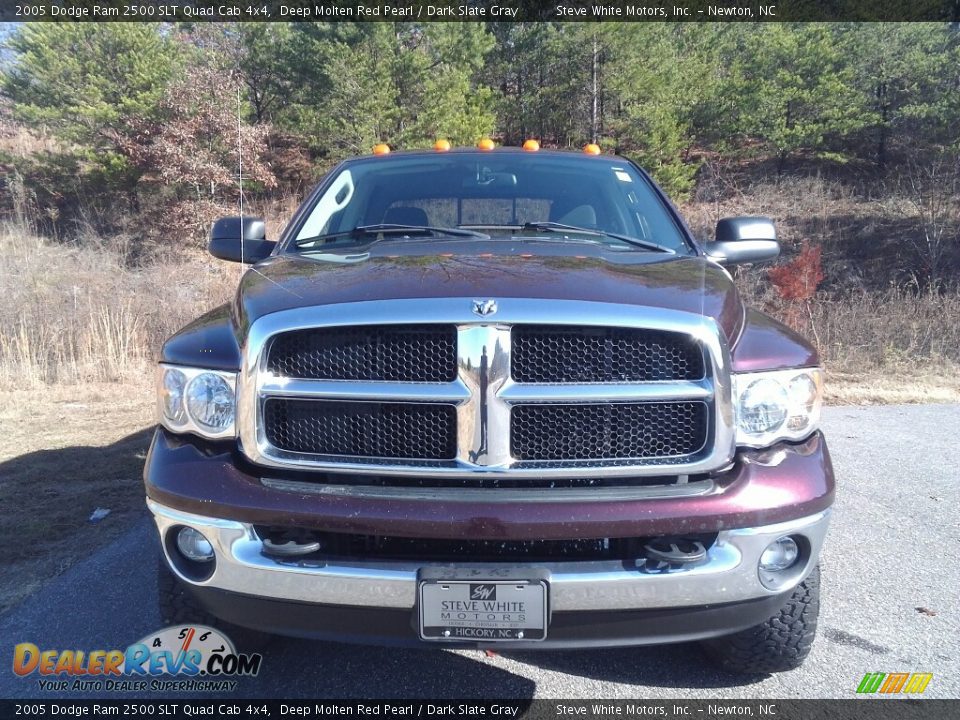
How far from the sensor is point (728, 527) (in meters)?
2.04

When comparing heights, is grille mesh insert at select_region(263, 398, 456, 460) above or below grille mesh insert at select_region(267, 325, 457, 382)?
below

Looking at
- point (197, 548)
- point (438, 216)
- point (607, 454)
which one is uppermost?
point (438, 216)

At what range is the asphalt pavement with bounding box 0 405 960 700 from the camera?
259cm

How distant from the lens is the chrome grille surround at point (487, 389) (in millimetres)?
2072

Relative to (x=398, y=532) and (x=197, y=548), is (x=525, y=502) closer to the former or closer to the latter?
(x=398, y=532)

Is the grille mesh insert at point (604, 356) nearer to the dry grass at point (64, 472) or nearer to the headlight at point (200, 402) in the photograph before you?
the headlight at point (200, 402)

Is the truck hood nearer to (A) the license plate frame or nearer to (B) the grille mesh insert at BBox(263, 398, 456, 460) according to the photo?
(B) the grille mesh insert at BBox(263, 398, 456, 460)

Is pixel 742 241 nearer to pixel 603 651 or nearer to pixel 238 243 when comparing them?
pixel 603 651

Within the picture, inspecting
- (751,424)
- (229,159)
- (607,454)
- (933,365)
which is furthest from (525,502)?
(229,159)

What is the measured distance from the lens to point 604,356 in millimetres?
2135

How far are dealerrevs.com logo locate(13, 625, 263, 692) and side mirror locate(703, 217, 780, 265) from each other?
259cm

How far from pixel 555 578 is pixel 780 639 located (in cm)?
101

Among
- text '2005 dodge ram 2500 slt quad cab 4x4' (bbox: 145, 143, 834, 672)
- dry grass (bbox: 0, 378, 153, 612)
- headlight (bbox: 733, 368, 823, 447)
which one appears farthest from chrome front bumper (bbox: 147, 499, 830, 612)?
dry grass (bbox: 0, 378, 153, 612)

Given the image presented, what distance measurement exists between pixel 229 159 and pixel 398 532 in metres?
22.8
